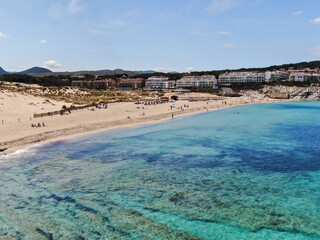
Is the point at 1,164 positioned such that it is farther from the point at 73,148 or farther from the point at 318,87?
the point at 318,87

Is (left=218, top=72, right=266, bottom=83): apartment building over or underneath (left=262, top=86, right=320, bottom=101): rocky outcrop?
over

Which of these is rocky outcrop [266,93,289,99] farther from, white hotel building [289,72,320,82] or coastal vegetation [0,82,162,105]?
coastal vegetation [0,82,162,105]

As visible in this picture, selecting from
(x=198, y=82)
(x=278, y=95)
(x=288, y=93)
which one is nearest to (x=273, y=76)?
(x=288, y=93)

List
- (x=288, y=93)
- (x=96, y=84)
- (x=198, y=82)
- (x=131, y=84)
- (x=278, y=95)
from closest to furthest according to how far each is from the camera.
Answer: (x=278, y=95) → (x=288, y=93) → (x=198, y=82) → (x=96, y=84) → (x=131, y=84)

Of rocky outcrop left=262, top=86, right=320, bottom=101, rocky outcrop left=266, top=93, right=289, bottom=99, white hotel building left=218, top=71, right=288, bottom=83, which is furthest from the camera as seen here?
white hotel building left=218, top=71, right=288, bottom=83

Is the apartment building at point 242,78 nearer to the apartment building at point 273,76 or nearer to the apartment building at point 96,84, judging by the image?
the apartment building at point 273,76

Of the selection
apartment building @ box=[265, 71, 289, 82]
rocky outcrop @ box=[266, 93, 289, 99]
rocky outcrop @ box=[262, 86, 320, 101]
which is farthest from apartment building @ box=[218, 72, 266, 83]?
rocky outcrop @ box=[266, 93, 289, 99]

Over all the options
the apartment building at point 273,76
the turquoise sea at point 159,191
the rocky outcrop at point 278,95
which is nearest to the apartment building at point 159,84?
the apartment building at point 273,76

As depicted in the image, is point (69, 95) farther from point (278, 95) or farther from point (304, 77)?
point (304, 77)
